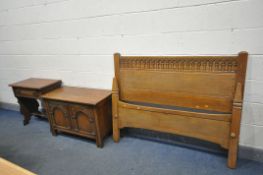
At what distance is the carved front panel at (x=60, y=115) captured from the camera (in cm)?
214

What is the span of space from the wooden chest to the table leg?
0.67 meters

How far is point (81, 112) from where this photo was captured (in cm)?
205

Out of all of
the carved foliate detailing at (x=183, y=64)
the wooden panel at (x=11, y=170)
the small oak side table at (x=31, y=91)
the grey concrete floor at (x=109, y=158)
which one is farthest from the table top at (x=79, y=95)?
the wooden panel at (x=11, y=170)

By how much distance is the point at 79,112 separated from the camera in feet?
6.78

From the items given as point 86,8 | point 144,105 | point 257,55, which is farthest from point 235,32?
point 86,8

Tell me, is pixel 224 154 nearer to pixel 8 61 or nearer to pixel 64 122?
pixel 64 122

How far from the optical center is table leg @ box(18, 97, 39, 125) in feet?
8.82

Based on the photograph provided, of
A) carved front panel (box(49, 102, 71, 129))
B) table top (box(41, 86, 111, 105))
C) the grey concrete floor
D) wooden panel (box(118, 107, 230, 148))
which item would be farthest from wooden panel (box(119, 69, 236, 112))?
carved front panel (box(49, 102, 71, 129))

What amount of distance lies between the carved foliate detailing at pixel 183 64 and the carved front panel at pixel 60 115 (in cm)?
83

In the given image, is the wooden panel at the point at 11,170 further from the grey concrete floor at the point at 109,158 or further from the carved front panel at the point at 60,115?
the carved front panel at the point at 60,115

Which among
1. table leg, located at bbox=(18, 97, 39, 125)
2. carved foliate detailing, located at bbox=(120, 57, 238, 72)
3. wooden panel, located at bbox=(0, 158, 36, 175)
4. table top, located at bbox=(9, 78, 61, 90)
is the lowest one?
table leg, located at bbox=(18, 97, 39, 125)

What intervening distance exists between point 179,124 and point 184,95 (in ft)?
0.93

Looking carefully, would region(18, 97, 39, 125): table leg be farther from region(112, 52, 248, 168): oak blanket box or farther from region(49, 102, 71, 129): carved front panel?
region(112, 52, 248, 168): oak blanket box

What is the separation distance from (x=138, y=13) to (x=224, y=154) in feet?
5.39
